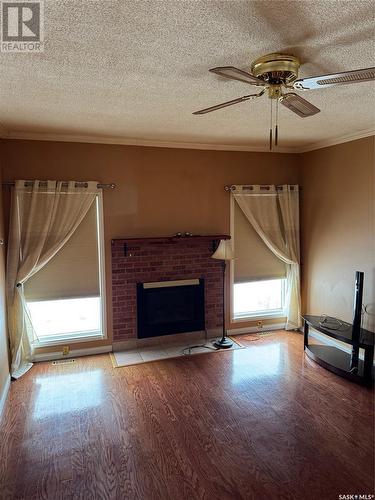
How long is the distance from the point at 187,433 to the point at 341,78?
2.65 m

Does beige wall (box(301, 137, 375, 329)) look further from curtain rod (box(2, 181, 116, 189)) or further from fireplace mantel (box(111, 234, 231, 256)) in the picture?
curtain rod (box(2, 181, 116, 189))

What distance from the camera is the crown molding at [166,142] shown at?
3.71m

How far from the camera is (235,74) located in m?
1.70

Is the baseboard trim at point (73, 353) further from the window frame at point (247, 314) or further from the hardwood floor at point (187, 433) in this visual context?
the window frame at point (247, 314)

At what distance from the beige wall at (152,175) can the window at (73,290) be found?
0.47 ft

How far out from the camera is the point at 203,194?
→ 450 centimetres

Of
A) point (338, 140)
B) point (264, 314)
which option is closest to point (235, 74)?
point (338, 140)

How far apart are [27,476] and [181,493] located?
1.06 meters

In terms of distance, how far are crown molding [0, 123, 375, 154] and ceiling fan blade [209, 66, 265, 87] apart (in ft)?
8.30

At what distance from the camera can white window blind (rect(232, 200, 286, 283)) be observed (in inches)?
186

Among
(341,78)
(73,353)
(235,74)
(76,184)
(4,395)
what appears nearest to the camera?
(341,78)

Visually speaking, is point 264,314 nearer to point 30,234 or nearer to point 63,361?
point 63,361

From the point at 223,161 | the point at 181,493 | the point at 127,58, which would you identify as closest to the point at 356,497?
the point at 181,493

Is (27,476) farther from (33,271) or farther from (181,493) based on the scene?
(33,271)
